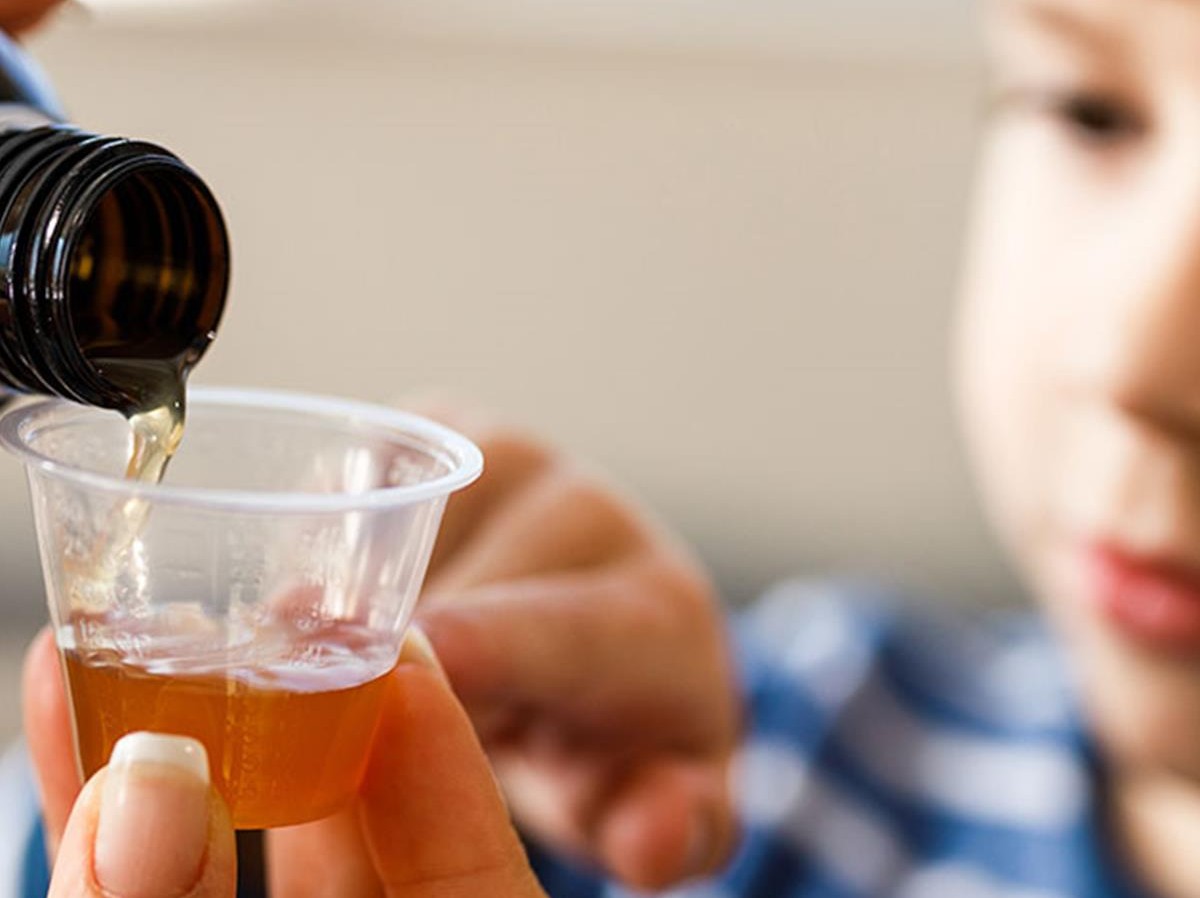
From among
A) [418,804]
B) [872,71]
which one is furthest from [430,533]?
[872,71]

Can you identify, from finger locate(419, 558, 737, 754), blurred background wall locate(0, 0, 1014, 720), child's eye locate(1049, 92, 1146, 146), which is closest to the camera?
finger locate(419, 558, 737, 754)

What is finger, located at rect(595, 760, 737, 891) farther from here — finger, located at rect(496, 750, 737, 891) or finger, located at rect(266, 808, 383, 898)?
finger, located at rect(266, 808, 383, 898)

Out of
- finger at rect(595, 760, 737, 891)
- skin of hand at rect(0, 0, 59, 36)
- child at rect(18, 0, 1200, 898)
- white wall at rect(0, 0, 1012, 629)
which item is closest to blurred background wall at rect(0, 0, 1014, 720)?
white wall at rect(0, 0, 1012, 629)

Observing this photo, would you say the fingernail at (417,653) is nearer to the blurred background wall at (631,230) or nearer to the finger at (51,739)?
the finger at (51,739)

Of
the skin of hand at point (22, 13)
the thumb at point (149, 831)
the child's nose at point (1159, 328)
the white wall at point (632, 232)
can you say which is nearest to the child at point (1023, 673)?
the child's nose at point (1159, 328)

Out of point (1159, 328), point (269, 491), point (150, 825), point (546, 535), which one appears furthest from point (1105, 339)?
point (150, 825)

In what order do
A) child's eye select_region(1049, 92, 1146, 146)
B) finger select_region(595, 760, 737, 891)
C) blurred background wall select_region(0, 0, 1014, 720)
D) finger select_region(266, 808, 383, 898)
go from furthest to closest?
blurred background wall select_region(0, 0, 1014, 720), child's eye select_region(1049, 92, 1146, 146), finger select_region(595, 760, 737, 891), finger select_region(266, 808, 383, 898)

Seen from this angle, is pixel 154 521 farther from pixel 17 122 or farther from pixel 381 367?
pixel 381 367
